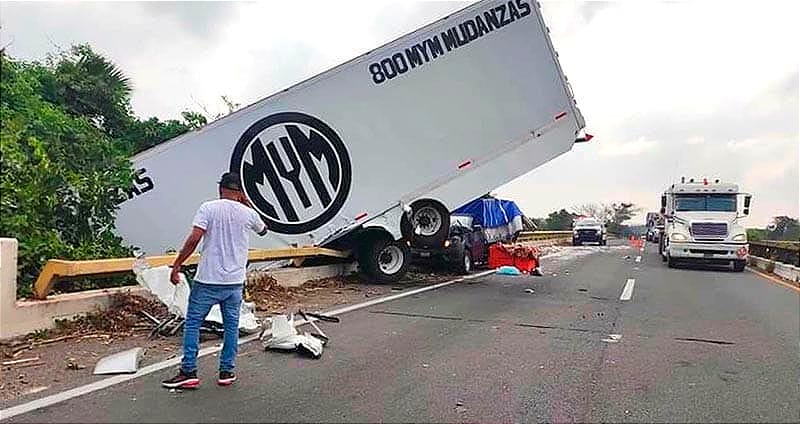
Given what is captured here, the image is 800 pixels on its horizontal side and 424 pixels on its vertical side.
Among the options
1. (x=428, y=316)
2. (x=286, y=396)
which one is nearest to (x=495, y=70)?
(x=428, y=316)

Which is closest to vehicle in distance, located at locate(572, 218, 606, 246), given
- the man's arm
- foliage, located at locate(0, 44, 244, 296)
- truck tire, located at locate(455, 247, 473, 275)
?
truck tire, located at locate(455, 247, 473, 275)

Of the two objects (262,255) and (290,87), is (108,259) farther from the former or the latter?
(290,87)

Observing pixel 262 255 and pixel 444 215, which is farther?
pixel 444 215

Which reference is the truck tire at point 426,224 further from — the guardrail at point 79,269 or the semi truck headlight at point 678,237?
the semi truck headlight at point 678,237

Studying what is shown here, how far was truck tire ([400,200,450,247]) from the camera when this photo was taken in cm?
1216

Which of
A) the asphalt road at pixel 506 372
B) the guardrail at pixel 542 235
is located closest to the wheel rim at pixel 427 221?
the asphalt road at pixel 506 372

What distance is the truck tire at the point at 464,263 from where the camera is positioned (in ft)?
49.3

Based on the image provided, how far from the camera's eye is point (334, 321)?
27.6 feet

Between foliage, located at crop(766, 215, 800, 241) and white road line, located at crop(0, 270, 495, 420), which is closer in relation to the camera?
white road line, located at crop(0, 270, 495, 420)

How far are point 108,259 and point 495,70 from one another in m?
7.15

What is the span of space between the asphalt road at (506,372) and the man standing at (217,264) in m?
0.22

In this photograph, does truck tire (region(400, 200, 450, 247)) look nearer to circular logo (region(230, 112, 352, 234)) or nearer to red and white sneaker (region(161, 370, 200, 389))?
circular logo (region(230, 112, 352, 234))

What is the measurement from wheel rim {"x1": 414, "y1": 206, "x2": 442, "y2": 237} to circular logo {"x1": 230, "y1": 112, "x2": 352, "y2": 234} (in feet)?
5.28

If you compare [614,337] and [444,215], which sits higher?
[444,215]
